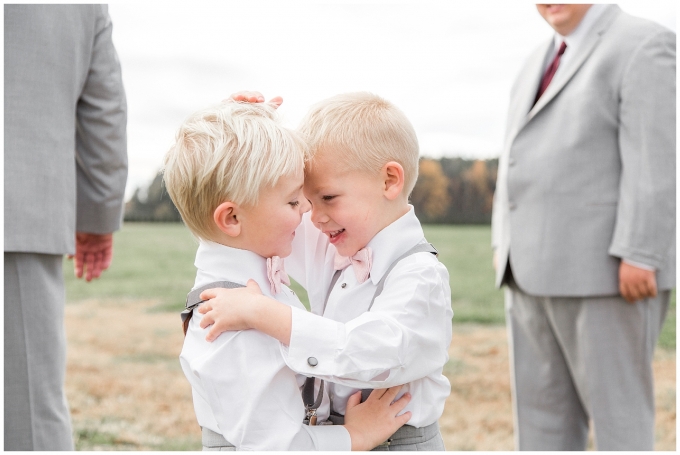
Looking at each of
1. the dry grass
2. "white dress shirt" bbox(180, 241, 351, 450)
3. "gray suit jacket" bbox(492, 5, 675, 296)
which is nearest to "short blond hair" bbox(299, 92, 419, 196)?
"white dress shirt" bbox(180, 241, 351, 450)

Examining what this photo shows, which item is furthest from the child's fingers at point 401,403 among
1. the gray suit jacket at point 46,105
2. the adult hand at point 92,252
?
the adult hand at point 92,252

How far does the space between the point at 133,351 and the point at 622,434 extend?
392cm

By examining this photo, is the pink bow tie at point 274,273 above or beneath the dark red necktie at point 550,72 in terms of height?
beneath

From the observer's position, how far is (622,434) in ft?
8.73

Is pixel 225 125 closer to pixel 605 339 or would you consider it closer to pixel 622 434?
pixel 605 339

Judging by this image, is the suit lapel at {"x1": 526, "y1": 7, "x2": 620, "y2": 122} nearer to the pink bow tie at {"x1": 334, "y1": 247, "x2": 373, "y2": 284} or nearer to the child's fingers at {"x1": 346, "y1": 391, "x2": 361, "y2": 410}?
the pink bow tie at {"x1": 334, "y1": 247, "x2": 373, "y2": 284}

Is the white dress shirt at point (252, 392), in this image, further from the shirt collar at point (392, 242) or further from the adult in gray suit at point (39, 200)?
the adult in gray suit at point (39, 200)

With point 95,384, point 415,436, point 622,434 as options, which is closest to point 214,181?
point 415,436

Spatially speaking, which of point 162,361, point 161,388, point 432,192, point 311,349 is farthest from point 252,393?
point 432,192

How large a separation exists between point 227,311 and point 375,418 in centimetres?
40

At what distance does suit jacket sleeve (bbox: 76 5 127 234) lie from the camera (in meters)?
2.36

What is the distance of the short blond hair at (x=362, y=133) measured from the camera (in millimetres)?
1565

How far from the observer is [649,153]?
2.53 meters

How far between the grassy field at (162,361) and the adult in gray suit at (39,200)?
0.68m
